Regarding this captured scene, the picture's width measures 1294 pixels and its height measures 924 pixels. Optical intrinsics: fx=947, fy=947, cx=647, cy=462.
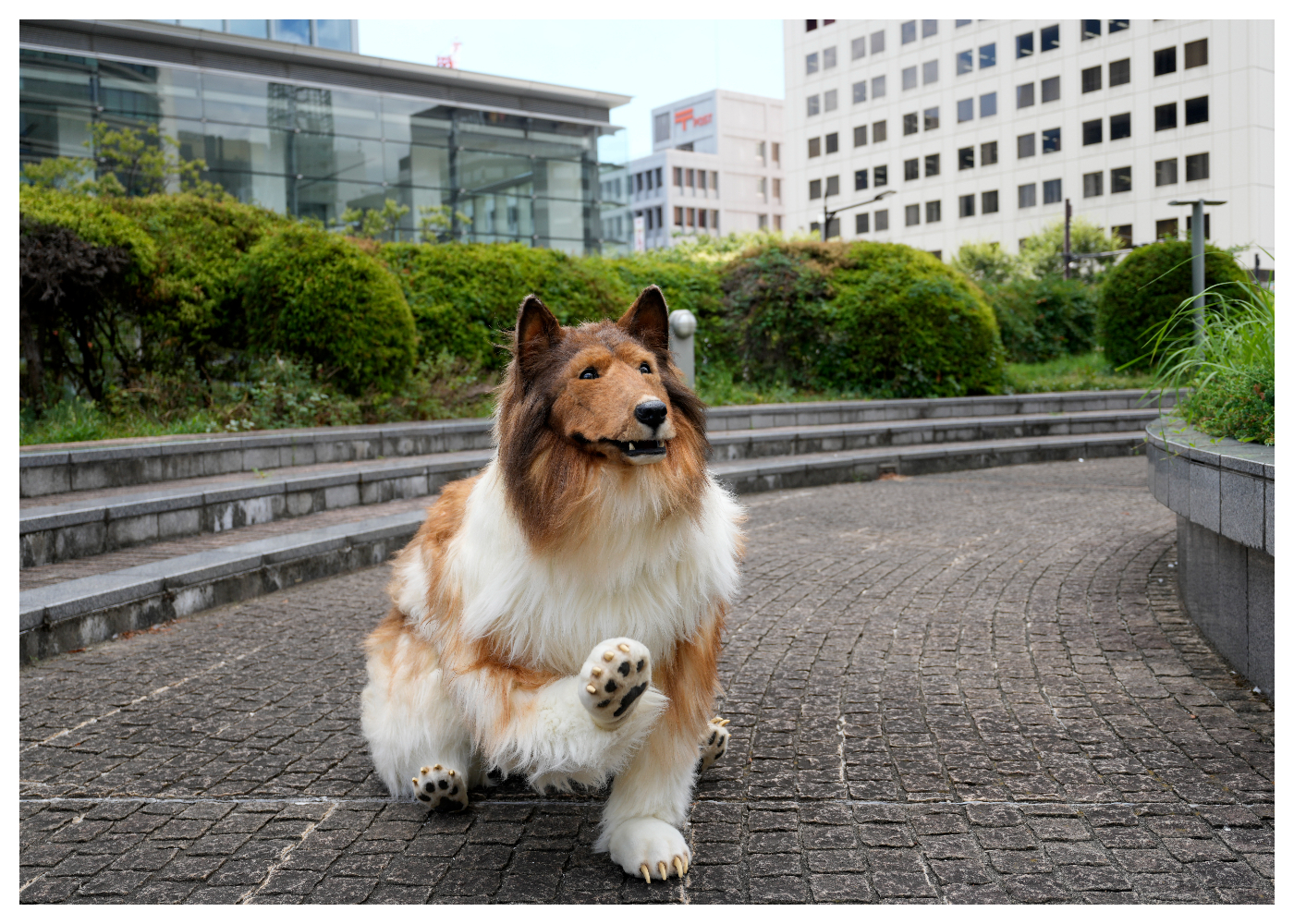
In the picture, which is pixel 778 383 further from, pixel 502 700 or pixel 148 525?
pixel 502 700

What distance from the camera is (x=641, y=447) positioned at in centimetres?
259

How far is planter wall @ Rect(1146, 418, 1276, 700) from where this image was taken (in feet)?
13.6

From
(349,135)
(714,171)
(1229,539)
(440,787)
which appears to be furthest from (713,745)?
(714,171)

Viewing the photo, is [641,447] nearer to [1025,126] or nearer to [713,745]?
[713,745]

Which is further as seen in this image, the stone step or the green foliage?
the green foliage

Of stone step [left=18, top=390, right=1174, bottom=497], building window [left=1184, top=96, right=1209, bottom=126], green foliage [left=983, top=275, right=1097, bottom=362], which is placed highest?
building window [left=1184, top=96, right=1209, bottom=126]

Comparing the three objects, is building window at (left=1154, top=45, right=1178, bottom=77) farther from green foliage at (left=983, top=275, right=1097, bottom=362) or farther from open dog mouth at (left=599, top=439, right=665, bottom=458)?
open dog mouth at (left=599, top=439, right=665, bottom=458)

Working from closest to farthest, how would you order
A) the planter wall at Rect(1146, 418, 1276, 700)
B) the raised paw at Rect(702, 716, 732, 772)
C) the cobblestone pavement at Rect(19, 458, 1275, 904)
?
the cobblestone pavement at Rect(19, 458, 1275, 904) → the raised paw at Rect(702, 716, 732, 772) → the planter wall at Rect(1146, 418, 1276, 700)

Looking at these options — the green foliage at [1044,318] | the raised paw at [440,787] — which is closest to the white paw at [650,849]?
the raised paw at [440,787]

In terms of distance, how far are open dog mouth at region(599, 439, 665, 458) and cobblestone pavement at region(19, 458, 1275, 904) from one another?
1294 mm

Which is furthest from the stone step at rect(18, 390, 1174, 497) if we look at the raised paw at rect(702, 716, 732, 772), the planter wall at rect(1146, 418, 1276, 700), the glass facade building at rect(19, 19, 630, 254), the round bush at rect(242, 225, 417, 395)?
the glass facade building at rect(19, 19, 630, 254)

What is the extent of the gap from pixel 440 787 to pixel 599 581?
1.06 meters

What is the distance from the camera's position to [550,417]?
2.72m

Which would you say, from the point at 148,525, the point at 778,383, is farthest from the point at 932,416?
the point at 148,525
